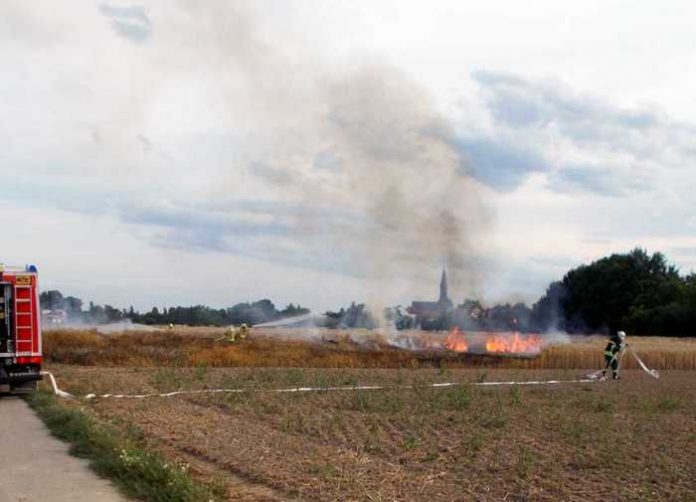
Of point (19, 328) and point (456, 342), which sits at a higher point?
point (19, 328)

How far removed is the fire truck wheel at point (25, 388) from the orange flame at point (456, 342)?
87.6 ft

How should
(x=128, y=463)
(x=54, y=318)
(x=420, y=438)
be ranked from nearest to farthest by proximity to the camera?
1. (x=128, y=463)
2. (x=420, y=438)
3. (x=54, y=318)

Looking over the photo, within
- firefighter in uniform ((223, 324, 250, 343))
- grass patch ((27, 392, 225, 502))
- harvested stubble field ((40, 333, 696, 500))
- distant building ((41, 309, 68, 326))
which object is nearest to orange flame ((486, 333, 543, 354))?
firefighter in uniform ((223, 324, 250, 343))

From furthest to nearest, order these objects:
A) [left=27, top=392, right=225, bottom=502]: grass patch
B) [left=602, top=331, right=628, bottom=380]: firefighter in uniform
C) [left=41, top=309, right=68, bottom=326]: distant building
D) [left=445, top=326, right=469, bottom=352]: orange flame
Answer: [left=41, top=309, right=68, bottom=326]: distant building, [left=445, top=326, right=469, bottom=352]: orange flame, [left=602, top=331, right=628, bottom=380]: firefighter in uniform, [left=27, top=392, right=225, bottom=502]: grass patch

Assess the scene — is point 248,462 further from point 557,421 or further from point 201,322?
point 201,322

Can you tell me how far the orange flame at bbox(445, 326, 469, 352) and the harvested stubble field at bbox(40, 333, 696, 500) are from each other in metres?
19.7

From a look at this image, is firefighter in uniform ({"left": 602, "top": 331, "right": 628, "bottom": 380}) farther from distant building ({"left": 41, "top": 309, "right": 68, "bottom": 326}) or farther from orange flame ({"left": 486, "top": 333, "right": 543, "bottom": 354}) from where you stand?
distant building ({"left": 41, "top": 309, "right": 68, "bottom": 326})

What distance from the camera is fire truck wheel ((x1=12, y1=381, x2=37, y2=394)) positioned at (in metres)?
22.4

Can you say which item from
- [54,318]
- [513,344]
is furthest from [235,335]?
[54,318]

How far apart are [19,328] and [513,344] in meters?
29.2

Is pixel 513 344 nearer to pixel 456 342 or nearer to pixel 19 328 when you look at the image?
pixel 456 342

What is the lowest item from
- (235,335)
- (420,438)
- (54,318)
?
(420,438)

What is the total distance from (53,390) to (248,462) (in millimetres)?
Answer: 12647

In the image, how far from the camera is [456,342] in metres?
47.3
